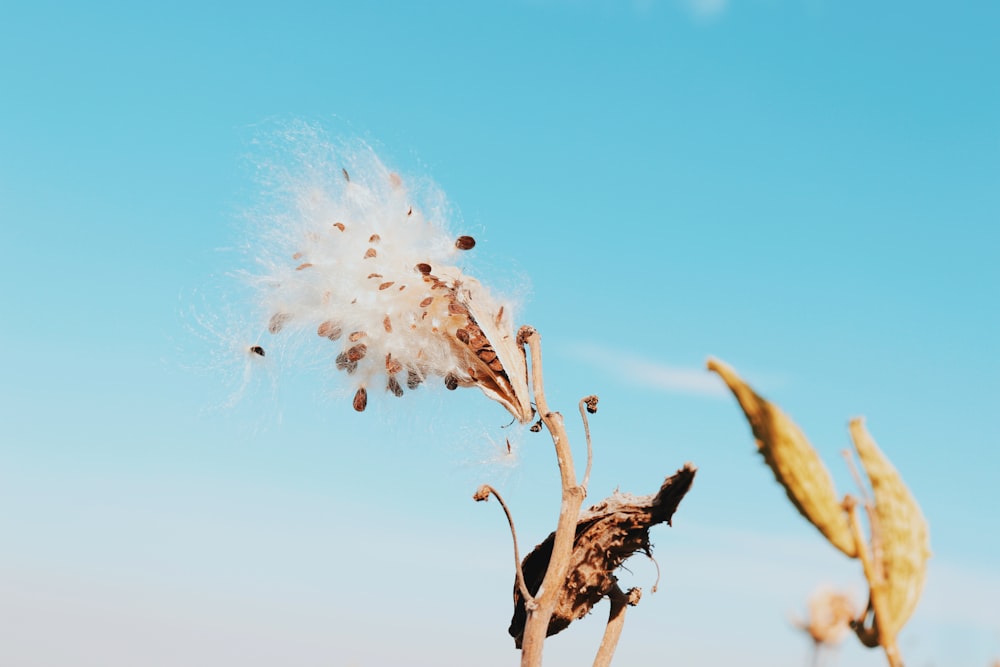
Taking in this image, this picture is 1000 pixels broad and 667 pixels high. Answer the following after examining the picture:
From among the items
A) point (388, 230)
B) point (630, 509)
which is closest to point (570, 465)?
point (630, 509)

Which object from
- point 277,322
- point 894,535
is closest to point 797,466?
point 894,535

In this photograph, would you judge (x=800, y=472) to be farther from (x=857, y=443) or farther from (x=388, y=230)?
(x=388, y=230)

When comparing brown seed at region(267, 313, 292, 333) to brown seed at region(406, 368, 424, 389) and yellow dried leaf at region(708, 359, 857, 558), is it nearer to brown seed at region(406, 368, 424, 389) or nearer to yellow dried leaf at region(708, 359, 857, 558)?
brown seed at region(406, 368, 424, 389)

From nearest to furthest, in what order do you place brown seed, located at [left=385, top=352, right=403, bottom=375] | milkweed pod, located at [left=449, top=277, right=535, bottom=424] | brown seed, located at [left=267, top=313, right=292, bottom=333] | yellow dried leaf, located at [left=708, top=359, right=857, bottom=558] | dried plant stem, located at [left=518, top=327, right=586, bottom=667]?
yellow dried leaf, located at [left=708, top=359, right=857, bottom=558] < dried plant stem, located at [left=518, top=327, right=586, bottom=667] < milkweed pod, located at [left=449, top=277, right=535, bottom=424] < brown seed, located at [left=385, top=352, right=403, bottom=375] < brown seed, located at [left=267, top=313, right=292, bottom=333]

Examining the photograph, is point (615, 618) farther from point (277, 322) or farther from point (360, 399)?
point (277, 322)

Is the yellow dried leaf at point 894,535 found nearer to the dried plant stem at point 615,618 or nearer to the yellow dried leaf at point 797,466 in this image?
the yellow dried leaf at point 797,466

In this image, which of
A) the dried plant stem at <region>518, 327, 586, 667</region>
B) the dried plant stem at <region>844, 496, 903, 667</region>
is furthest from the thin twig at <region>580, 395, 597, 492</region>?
the dried plant stem at <region>844, 496, 903, 667</region>
